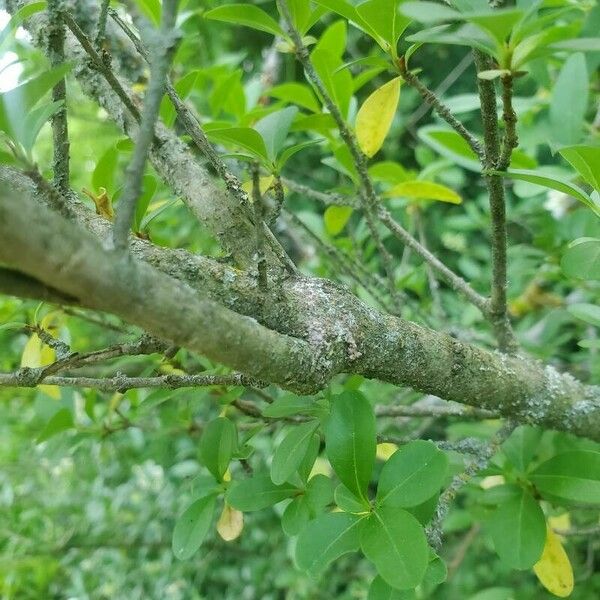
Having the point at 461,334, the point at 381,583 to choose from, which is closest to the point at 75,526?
the point at 461,334

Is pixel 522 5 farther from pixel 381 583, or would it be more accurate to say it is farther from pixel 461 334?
pixel 461 334

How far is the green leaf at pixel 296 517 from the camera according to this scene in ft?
1.82

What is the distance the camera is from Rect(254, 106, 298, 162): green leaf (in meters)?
0.60

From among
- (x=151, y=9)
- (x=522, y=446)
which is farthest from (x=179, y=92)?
(x=522, y=446)

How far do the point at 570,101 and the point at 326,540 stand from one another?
1.96 ft

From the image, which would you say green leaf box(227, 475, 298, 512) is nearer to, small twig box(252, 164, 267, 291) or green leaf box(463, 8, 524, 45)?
small twig box(252, 164, 267, 291)

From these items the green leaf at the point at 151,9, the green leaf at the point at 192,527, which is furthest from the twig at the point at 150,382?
the green leaf at the point at 151,9

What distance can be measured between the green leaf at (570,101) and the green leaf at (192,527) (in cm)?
58

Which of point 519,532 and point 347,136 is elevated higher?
point 347,136

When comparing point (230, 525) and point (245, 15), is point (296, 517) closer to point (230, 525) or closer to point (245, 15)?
point (230, 525)

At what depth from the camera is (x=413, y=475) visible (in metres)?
0.50

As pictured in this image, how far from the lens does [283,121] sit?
0.61 m

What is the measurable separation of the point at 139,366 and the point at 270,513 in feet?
1.90

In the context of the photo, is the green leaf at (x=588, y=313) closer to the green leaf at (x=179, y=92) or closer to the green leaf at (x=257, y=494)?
the green leaf at (x=257, y=494)
